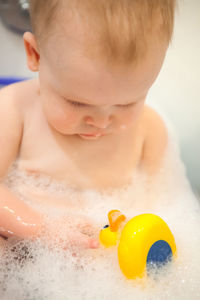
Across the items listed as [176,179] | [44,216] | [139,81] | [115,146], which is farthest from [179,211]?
[139,81]

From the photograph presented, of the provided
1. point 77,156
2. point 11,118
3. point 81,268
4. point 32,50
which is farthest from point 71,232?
point 32,50

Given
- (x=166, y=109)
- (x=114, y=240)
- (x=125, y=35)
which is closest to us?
(x=125, y=35)

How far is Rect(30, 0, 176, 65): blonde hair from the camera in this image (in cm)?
56

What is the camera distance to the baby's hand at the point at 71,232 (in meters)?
0.82

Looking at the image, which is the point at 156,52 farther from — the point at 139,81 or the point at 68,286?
the point at 68,286

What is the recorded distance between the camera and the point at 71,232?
86 centimetres

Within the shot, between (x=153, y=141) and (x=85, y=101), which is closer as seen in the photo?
(x=85, y=101)

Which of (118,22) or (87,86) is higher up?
(118,22)

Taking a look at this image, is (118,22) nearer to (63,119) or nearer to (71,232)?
(63,119)

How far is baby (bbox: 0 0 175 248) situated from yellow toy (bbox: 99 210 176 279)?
0.23 ft

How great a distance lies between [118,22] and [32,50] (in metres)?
0.23

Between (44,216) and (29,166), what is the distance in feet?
0.45

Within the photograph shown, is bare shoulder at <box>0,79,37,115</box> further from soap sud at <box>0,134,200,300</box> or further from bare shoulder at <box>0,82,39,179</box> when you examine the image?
soap sud at <box>0,134,200,300</box>

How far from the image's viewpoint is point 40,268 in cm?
83
